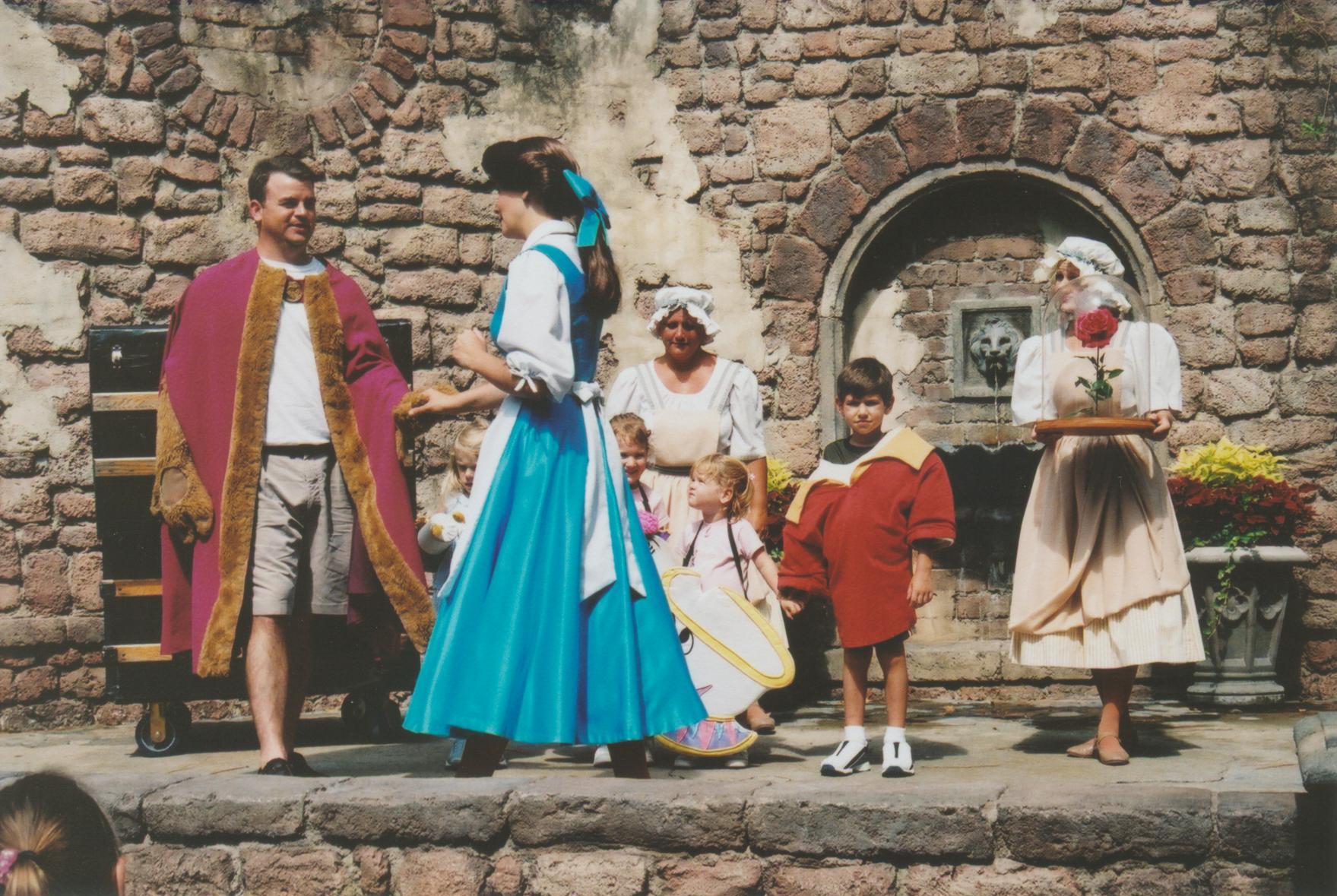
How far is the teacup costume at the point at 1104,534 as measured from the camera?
516 centimetres

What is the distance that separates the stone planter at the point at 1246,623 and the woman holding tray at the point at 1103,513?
1541mm

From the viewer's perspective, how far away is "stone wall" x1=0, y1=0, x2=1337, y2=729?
7066mm

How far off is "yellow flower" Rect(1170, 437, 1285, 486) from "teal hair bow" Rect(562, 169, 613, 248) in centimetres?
355

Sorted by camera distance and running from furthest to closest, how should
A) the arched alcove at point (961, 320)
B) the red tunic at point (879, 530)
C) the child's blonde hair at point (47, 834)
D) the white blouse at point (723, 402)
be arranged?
1. the arched alcove at point (961, 320)
2. the white blouse at point (723, 402)
3. the red tunic at point (879, 530)
4. the child's blonde hair at point (47, 834)

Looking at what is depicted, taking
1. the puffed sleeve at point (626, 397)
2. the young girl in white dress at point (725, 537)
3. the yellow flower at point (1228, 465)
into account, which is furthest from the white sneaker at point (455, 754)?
the yellow flower at point (1228, 465)

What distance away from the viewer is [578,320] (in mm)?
4395

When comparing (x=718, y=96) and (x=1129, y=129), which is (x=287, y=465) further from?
(x=1129, y=129)

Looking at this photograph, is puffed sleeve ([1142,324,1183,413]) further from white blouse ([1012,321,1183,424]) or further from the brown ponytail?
the brown ponytail

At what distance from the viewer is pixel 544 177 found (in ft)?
14.5

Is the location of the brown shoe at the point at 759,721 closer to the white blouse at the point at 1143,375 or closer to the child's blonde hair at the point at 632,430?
the child's blonde hair at the point at 632,430

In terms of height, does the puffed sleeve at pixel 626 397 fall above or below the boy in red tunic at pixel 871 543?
above

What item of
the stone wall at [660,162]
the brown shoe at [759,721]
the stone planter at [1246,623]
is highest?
the stone wall at [660,162]

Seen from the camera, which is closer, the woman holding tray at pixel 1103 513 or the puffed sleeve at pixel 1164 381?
the woman holding tray at pixel 1103 513

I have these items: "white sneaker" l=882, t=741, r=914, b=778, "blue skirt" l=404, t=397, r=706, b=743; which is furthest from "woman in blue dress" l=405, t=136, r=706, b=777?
"white sneaker" l=882, t=741, r=914, b=778
